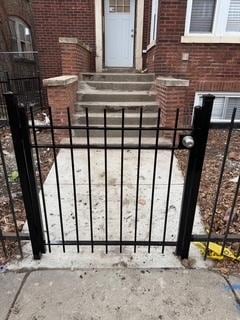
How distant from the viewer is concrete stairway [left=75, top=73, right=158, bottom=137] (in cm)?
504

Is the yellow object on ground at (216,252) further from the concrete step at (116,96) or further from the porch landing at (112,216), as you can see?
the concrete step at (116,96)

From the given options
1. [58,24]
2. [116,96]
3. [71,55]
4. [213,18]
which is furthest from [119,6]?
[116,96]

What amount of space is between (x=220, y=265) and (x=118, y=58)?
6988 mm

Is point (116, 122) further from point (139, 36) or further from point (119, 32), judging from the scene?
point (119, 32)

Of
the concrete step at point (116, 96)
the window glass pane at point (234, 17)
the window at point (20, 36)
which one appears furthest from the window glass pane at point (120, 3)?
the window at point (20, 36)

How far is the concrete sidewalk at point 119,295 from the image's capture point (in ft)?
5.56

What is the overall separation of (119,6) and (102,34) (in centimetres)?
91

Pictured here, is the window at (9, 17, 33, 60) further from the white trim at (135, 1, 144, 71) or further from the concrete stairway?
the concrete stairway

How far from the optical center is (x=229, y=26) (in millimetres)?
5164

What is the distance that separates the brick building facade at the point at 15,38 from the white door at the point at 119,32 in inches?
177

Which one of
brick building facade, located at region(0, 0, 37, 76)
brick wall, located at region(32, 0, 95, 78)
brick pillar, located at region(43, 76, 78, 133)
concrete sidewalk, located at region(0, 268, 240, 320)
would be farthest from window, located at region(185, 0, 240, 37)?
brick building facade, located at region(0, 0, 37, 76)

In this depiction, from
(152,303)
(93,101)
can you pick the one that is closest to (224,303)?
(152,303)

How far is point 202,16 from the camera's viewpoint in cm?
510

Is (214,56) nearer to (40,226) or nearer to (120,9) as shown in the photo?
(120,9)
